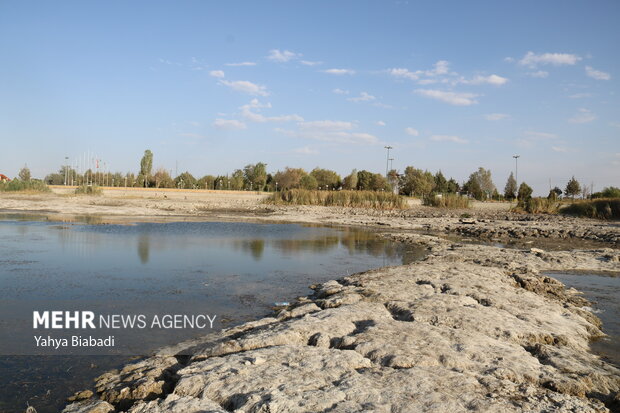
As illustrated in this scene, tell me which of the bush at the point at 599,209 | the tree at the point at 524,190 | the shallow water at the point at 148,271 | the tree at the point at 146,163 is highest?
the tree at the point at 146,163

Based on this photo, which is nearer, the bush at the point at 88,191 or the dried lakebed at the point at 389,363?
the dried lakebed at the point at 389,363

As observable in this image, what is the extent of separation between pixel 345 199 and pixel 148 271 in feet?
95.6

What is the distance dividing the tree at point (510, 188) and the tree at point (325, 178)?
1089 inches

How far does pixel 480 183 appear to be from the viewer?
246 feet

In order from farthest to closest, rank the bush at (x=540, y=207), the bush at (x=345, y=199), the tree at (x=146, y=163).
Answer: the tree at (x=146, y=163) → the bush at (x=345, y=199) → the bush at (x=540, y=207)

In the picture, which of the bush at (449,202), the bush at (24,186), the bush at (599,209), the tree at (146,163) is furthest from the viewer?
the tree at (146,163)

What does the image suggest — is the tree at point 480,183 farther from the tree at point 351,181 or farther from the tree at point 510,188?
the tree at point 351,181

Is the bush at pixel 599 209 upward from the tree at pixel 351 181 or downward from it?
downward

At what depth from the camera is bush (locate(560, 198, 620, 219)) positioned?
91.4 feet

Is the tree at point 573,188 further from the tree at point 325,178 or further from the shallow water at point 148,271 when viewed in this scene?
the shallow water at point 148,271

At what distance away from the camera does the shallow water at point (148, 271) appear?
177 inches

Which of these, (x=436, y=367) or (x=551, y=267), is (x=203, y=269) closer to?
(x=436, y=367)

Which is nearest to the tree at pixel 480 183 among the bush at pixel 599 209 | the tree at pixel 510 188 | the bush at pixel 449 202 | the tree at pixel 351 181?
the tree at pixel 510 188

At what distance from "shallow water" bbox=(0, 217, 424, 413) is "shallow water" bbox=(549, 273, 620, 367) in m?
3.86
